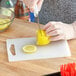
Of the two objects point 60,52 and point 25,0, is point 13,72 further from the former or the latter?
point 25,0

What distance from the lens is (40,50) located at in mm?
1171

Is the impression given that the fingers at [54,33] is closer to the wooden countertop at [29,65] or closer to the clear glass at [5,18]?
the wooden countertop at [29,65]

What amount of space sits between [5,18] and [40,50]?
32 centimetres

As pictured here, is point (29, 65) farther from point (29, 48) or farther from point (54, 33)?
point (54, 33)

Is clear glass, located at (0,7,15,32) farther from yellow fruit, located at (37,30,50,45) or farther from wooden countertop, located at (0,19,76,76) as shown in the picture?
yellow fruit, located at (37,30,50,45)

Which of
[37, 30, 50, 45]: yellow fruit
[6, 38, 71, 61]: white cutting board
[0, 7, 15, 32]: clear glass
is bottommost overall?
[6, 38, 71, 61]: white cutting board

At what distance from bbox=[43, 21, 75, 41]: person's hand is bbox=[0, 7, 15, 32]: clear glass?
0.62 feet

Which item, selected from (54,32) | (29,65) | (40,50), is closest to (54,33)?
(54,32)

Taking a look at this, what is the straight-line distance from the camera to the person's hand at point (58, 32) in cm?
122

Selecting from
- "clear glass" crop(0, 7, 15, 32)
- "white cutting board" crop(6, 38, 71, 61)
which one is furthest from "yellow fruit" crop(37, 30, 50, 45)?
"clear glass" crop(0, 7, 15, 32)

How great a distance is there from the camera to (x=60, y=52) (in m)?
1.16

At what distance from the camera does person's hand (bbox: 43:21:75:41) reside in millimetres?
1218

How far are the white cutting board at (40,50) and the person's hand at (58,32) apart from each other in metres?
0.03

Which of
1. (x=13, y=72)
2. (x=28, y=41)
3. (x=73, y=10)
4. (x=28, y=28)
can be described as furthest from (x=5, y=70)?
(x=73, y=10)
